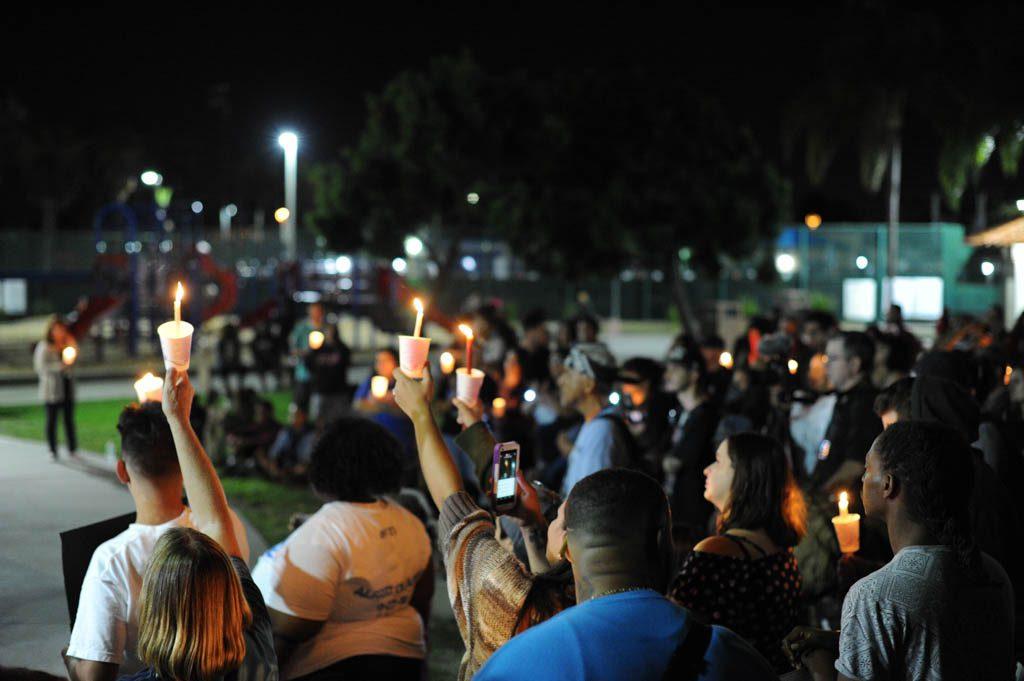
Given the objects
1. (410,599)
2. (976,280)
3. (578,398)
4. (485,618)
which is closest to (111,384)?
(578,398)

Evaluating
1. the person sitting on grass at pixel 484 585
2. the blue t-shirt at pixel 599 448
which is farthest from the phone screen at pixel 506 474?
the blue t-shirt at pixel 599 448

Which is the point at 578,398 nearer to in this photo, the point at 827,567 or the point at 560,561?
the point at 827,567

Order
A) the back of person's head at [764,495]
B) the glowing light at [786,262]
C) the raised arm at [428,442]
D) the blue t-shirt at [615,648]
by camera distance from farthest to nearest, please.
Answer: the glowing light at [786,262], the back of person's head at [764,495], the raised arm at [428,442], the blue t-shirt at [615,648]

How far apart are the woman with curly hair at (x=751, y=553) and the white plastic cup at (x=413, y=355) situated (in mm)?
1001

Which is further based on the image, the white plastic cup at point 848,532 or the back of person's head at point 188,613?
the white plastic cup at point 848,532

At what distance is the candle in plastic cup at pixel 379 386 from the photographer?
9.45 meters

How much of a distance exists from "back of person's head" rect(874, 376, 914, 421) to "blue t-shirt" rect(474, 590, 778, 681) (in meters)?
2.95

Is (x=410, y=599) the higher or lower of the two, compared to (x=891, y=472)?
lower

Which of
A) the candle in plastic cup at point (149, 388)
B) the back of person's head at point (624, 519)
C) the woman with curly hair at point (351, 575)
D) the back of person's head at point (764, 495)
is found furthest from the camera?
the candle in plastic cup at point (149, 388)

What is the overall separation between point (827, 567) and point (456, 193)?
29290 millimetres

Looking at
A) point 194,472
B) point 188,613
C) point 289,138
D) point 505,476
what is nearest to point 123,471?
point 194,472

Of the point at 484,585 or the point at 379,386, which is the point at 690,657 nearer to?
the point at 484,585

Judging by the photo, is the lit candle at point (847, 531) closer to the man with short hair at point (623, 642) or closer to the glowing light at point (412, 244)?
the man with short hair at point (623, 642)

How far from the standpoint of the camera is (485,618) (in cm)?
284
